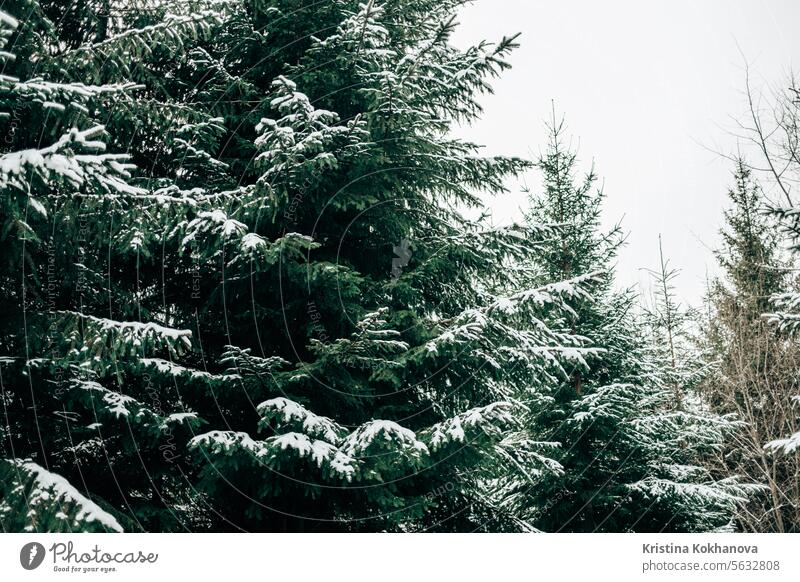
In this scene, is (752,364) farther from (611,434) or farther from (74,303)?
(74,303)

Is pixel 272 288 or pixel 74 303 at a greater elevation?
pixel 272 288

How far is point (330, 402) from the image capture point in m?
6.50

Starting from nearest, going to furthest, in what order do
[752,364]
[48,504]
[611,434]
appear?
A: [48,504]
[611,434]
[752,364]

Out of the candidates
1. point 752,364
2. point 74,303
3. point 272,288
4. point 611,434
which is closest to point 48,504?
point 74,303

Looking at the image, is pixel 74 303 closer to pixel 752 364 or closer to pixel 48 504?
pixel 48 504

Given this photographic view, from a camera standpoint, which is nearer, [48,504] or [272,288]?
[48,504]

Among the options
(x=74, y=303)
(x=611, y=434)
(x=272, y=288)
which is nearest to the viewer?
(x=74, y=303)

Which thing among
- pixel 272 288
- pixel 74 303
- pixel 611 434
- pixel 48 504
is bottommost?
pixel 611 434

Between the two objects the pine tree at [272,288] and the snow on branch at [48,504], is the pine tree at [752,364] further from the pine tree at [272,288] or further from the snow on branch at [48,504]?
the snow on branch at [48,504]

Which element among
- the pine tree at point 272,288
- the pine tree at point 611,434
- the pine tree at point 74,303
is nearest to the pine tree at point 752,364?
the pine tree at point 611,434

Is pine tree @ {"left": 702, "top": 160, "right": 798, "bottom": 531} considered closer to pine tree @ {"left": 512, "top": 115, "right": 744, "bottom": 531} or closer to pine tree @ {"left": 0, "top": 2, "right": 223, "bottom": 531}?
pine tree @ {"left": 512, "top": 115, "right": 744, "bottom": 531}

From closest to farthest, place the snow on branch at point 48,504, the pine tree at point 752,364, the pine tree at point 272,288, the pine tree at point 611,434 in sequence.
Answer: the snow on branch at point 48,504 < the pine tree at point 272,288 < the pine tree at point 611,434 < the pine tree at point 752,364

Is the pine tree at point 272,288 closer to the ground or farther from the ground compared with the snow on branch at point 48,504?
farther from the ground

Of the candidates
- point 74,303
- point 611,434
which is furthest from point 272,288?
point 611,434
